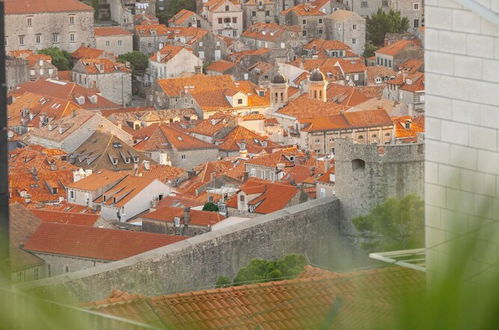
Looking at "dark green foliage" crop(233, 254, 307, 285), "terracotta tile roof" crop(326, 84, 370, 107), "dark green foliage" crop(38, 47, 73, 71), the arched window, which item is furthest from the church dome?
"dark green foliage" crop(233, 254, 307, 285)

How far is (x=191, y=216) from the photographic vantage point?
22734 mm

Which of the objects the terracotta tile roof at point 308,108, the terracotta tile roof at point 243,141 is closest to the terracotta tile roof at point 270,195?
the terracotta tile roof at point 243,141

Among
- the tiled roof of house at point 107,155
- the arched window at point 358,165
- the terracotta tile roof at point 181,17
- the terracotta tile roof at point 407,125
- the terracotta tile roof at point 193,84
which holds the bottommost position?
the tiled roof of house at point 107,155

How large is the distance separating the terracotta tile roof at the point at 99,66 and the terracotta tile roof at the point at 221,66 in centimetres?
318

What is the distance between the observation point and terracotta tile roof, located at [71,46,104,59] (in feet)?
164

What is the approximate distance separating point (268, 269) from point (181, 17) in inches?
1708

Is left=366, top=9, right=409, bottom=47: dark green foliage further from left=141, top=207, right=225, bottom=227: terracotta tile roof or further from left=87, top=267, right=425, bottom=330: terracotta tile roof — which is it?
left=87, top=267, right=425, bottom=330: terracotta tile roof

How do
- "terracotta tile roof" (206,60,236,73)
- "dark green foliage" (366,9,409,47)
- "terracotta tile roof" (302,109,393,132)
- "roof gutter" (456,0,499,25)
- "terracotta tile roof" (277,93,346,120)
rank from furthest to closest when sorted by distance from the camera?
"dark green foliage" (366,9,409,47) < "terracotta tile roof" (206,60,236,73) < "terracotta tile roof" (277,93,346,120) < "terracotta tile roof" (302,109,393,132) < "roof gutter" (456,0,499,25)

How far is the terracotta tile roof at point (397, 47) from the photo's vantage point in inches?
1971

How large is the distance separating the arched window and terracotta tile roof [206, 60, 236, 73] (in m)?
31.7

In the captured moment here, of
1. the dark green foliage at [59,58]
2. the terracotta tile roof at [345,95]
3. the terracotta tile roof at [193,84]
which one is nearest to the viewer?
the terracotta tile roof at [345,95]

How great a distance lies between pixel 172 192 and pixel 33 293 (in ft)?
87.6

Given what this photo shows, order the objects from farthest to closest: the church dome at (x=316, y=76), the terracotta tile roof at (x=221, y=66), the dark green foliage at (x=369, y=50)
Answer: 1. the dark green foliage at (x=369, y=50)
2. the terracotta tile roof at (x=221, y=66)
3. the church dome at (x=316, y=76)

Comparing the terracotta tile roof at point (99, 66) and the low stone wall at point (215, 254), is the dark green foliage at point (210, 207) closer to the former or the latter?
the low stone wall at point (215, 254)
